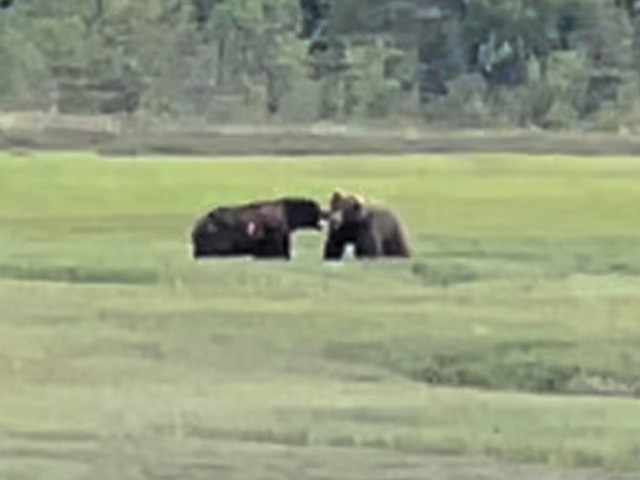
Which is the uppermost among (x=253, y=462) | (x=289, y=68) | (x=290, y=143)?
(x=253, y=462)

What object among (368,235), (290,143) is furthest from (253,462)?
(290,143)

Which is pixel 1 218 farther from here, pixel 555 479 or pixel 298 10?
pixel 298 10

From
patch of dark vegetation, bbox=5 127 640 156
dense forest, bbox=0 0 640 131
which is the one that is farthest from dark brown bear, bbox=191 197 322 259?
dense forest, bbox=0 0 640 131

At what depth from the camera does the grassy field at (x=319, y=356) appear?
Result: 13164 millimetres

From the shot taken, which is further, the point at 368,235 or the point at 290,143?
the point at 290,143

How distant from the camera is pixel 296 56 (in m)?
68.4

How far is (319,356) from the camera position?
18.0 m

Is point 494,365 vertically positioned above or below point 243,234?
above

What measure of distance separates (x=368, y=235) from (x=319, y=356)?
419 inches

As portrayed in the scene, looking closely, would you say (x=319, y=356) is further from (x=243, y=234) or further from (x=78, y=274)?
(x=243, y=234)

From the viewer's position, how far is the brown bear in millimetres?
28375

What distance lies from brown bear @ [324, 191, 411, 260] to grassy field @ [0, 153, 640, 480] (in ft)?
1.24

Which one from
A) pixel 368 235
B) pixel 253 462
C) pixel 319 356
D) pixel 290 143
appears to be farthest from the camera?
pixel 290 143

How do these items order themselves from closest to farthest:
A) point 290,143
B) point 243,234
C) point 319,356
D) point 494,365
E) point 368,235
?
point 494,365, point 319,356, point 368,235, point 243,234, point 290,143
